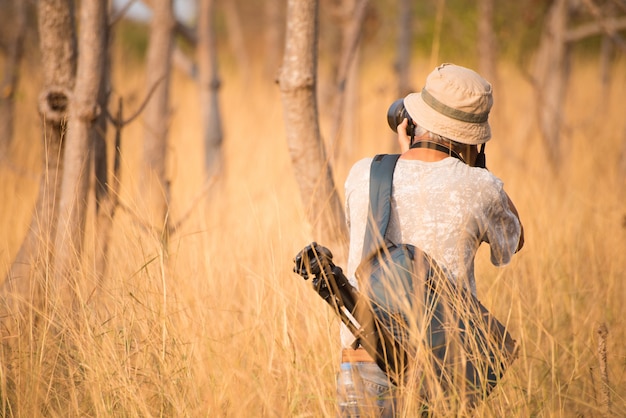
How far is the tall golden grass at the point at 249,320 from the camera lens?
222 centimetres

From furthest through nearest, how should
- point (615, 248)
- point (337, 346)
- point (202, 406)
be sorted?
point (615, 248) → point (337, 346) → point (202, 406)

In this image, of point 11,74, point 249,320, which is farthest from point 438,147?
point 11,74

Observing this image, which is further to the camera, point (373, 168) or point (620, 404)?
point (620, 404)

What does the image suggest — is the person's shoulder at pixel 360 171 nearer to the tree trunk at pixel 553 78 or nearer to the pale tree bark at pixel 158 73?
the pale tree bark at pixel 158 73

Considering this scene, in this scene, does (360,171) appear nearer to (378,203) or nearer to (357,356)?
(378,203)

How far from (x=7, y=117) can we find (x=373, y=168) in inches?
176

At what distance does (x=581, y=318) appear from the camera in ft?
10.1

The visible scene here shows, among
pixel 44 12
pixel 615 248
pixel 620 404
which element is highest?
pixel 44 12

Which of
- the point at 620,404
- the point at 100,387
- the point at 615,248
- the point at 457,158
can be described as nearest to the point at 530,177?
the point at 615,248

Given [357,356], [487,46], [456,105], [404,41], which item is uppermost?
[404,41]

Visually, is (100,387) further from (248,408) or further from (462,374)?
(462,374)

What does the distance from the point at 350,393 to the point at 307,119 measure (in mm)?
1217

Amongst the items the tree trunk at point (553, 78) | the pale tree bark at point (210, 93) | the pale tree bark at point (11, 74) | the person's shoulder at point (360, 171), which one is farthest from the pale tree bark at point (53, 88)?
the tree trunk at point (553, 78)

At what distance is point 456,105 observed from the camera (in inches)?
77.2
